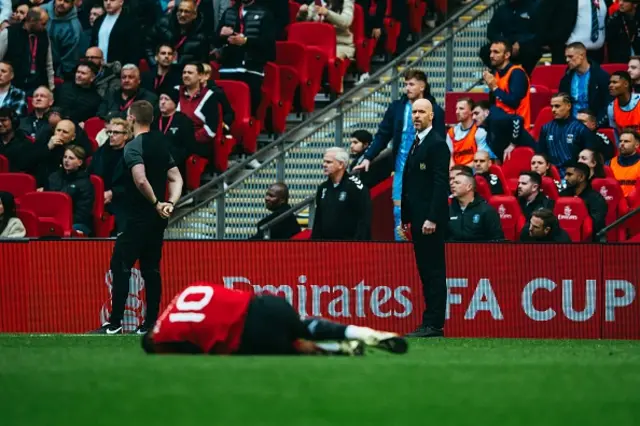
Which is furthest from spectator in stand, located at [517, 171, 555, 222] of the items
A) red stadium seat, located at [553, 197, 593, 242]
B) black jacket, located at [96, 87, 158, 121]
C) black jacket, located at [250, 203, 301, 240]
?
black jacket, located at [96, 87, 158, 121]

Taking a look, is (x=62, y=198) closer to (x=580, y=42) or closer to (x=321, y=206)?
→ (x=321, y=206)

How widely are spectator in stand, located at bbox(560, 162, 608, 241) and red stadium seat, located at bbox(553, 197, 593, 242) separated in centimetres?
8

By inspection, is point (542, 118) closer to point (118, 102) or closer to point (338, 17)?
point (338, 17)

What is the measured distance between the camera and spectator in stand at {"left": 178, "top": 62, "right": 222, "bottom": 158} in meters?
18.2

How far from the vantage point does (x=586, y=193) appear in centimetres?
1605

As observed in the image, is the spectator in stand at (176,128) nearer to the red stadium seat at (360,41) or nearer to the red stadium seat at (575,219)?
the red stadium seat at (360,41)

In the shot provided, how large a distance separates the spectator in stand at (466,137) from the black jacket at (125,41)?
5.23m

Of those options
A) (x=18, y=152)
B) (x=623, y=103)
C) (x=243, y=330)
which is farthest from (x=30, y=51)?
(x=243, y=330)

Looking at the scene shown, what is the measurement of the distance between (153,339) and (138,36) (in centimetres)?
1097

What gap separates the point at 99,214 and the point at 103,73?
336 centimetres

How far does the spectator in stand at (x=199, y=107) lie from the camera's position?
718 inches

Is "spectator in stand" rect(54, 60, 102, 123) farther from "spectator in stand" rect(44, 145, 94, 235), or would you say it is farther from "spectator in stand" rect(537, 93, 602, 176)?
"spectator in stand" rect(537, 93, 602, 176)

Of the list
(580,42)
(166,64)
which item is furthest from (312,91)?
(580,42)

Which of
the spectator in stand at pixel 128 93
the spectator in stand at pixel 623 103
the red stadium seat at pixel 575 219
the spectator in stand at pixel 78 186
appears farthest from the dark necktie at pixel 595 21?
the spectator in stand at pixel 78 186
